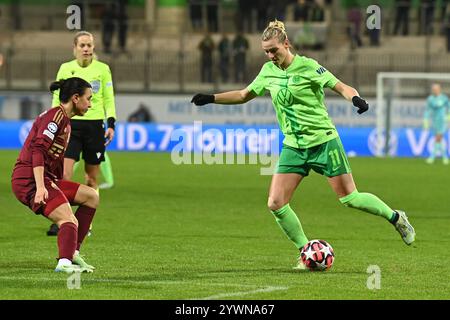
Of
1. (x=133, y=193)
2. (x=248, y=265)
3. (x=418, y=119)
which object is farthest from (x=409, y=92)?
(x=248, y=265)

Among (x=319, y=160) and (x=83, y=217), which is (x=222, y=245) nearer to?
(x=319, y=160)

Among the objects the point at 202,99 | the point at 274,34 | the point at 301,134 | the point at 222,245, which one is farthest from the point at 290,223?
the point at 222,245

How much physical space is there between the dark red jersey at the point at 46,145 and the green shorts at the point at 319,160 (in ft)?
7.58

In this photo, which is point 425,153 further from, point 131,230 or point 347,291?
point 347,291

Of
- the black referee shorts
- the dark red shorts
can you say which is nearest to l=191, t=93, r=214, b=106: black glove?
the dark red shorts

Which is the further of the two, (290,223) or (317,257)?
(290,223)

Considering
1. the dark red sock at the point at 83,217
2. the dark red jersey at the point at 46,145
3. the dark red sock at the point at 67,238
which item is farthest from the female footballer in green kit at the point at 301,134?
the dark red sock at the point at 67,238

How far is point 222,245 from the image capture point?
1384cm

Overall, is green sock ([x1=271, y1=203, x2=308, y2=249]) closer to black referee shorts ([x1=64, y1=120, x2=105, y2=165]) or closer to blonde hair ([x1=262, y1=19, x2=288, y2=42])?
blonde hair ([x1=262, y1=19, x2=288, y2=42])

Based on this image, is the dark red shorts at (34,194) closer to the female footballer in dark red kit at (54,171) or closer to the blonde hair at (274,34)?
the female footballer in dark red kit at (54,171)

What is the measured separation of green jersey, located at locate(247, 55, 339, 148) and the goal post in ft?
77.1

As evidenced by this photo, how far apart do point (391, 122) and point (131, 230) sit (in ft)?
68.5

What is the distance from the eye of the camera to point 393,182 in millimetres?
25438

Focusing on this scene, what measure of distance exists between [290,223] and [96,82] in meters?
4.31
